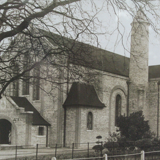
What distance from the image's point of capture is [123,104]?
122ft

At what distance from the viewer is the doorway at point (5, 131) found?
30188 millimetres

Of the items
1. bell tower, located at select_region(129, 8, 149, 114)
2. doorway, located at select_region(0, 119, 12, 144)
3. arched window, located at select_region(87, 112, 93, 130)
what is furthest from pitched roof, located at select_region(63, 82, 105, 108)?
bell tower, located at select_region(129, 8, 149, 114)

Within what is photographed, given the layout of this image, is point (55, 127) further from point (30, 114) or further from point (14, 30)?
point (14, 30)

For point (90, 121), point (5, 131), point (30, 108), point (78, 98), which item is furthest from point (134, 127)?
point (5, 131)

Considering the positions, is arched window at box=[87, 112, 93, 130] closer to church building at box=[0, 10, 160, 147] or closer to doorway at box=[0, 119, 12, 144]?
church building at box=[0, 10, 160, 147]

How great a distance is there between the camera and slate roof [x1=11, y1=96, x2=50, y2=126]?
2999 centimetres

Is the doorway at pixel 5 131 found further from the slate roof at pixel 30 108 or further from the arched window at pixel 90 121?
the arched window at pixel 90 121

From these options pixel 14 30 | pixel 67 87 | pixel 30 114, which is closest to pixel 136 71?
pixel 67 87

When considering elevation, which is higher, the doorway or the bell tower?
the bell tower

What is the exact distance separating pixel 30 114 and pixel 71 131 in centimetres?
431

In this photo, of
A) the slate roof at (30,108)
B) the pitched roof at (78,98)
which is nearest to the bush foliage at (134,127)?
the pitched roof at (78,98)

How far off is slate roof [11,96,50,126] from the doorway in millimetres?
2090

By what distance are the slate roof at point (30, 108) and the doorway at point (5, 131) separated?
2.09 m

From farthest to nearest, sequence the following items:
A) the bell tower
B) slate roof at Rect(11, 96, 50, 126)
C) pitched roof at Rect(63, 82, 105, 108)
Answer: the bell tower
pitched roof at Rect(63, 82, 105, 108)
slate roof at Rect(11, 96, 50, 126)
